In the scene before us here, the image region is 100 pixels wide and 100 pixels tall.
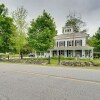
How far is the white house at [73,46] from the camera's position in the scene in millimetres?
40406

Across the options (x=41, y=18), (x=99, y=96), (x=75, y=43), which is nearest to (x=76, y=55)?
(x=75, y=43)

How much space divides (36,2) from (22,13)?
582 inches

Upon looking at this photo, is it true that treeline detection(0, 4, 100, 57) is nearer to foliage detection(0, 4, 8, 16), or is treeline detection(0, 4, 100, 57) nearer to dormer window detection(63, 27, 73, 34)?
foliage detection(0, 4, 8, 16)

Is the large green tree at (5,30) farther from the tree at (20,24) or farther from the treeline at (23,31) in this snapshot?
the tree at (20,24)

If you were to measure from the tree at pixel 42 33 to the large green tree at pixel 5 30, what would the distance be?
4.17 meters

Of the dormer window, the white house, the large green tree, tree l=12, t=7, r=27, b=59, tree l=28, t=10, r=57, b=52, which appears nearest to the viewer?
the large green tree

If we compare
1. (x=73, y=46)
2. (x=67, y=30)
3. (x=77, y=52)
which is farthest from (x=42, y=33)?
(x=67, y=30)

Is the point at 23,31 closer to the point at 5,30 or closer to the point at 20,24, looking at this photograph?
the point at 20,24

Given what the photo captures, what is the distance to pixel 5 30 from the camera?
31469 mm

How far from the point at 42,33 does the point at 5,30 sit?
6.67 m

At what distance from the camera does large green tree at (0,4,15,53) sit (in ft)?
101

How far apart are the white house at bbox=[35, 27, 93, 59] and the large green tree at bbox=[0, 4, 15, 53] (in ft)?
47.4

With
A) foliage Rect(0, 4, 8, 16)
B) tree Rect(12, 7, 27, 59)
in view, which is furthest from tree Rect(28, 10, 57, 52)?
foliage Rect(0, 4, 8, 16)

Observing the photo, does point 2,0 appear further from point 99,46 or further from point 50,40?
point 99,46
